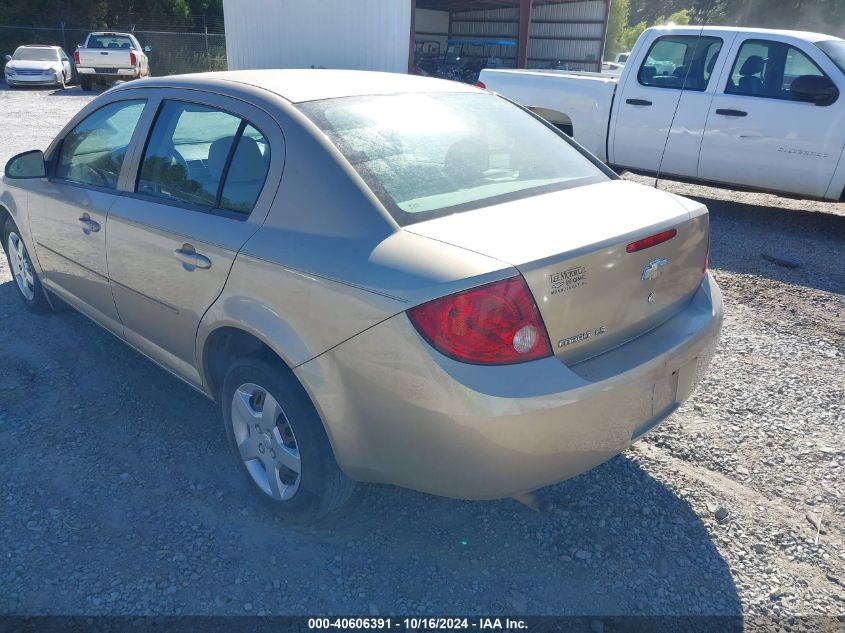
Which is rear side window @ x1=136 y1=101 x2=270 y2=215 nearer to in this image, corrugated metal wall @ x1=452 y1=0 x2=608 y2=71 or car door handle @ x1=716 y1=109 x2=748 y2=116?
car door handle @ x1=716 y1=109 x2=748 y2=116

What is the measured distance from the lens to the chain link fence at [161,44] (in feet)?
100

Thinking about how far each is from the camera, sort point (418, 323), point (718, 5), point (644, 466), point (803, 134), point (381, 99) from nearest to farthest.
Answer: point (418, 323) → point (381, 99) → point (644, 466) → point (803, 134) → point (718, 5)

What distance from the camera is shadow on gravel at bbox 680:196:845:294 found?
→ 6009 mm

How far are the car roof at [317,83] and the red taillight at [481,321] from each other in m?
1.20

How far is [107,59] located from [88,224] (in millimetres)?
22141

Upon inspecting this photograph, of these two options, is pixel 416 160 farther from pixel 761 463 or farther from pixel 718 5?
pixel 718 5

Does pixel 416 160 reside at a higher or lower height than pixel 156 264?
higher

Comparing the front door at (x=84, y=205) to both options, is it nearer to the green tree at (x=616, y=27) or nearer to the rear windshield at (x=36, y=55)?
the rear windshield at (x=36, y=55)

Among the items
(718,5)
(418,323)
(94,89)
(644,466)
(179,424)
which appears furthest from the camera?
(718,5)

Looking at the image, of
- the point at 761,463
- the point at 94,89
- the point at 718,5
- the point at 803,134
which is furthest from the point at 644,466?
the point at 718,5

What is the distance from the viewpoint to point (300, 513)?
279 centimetres

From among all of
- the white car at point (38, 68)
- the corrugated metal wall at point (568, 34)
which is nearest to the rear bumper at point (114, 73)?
the white car at point (38, 68)

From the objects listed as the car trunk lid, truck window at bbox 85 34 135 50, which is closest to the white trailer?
truck window at bbox 85 34 135 50

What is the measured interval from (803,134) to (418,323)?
633 cm
